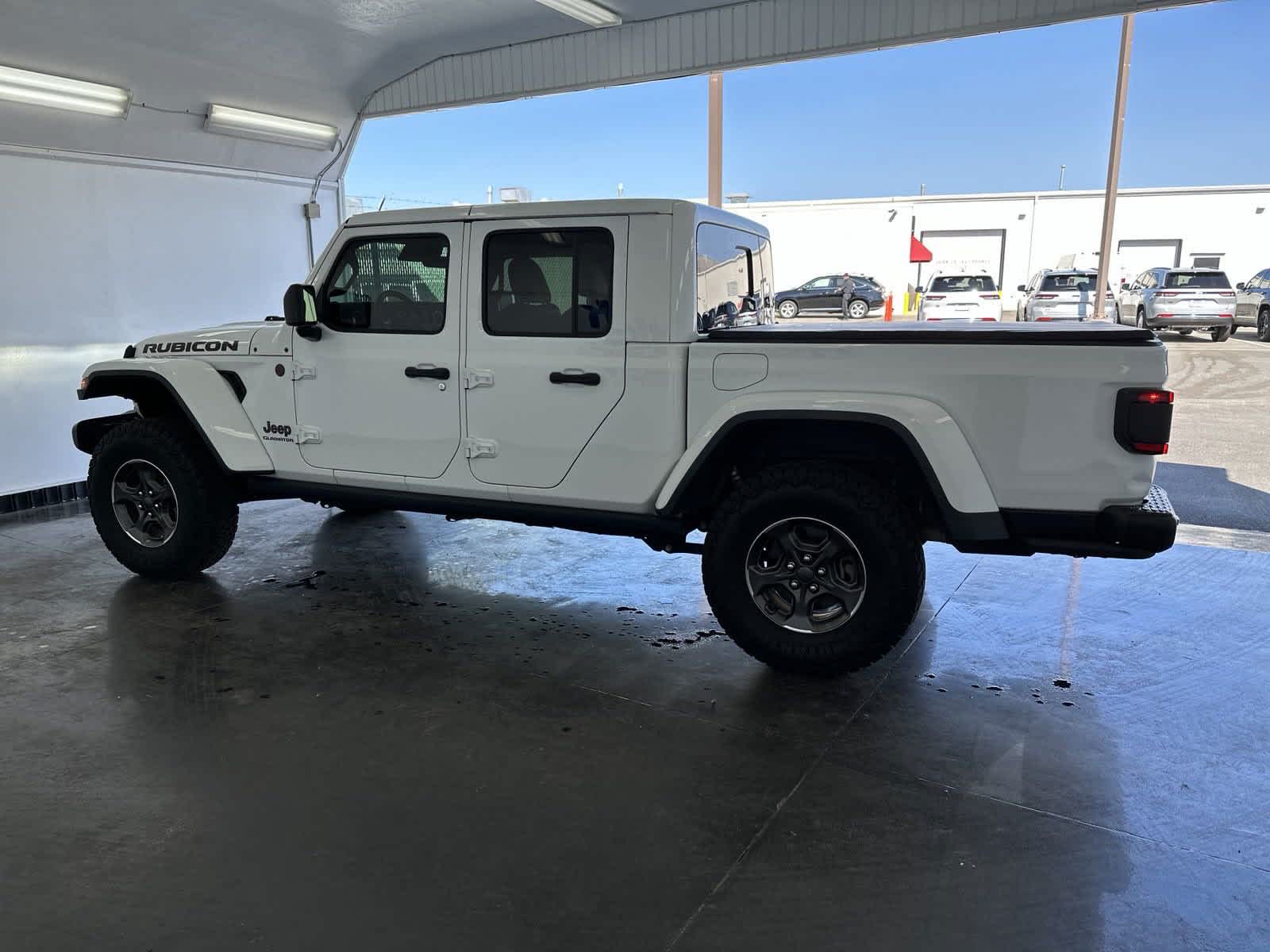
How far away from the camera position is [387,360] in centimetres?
417

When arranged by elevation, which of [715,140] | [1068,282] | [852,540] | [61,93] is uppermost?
[715,140]

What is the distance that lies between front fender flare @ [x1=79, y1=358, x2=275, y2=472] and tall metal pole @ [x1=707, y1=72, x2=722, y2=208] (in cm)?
681

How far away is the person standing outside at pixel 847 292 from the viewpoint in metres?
23.7

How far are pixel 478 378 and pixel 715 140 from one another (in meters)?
7.53

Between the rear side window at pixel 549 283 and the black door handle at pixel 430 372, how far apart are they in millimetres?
283

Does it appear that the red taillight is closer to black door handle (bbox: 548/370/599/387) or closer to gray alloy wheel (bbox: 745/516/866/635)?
gray alloy wheel (bbox: 745/516/866/635)

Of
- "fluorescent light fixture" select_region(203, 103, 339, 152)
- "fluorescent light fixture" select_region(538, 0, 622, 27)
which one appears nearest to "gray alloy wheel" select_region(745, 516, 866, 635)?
"fluorescent light fixture" select_region(538, 0, 622, 27)

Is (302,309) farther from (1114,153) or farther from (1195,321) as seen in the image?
(1195,321)

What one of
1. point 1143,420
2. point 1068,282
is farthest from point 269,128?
point 1068,282

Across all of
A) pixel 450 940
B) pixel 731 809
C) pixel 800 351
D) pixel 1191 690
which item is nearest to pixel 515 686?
pixel 731 809

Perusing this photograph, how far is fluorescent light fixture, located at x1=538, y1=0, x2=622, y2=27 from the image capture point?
20.6ft

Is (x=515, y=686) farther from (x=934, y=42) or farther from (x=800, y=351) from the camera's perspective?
(x=934, y=42)

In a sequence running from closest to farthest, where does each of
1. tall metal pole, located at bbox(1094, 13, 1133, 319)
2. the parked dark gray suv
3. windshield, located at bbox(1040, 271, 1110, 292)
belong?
tall metal pole, located at bbox(1094, 13, 1133, 319) < windshield, located at bbox(1040, 271, 1110, 292) < the parked dark gray suv

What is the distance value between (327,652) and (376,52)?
5798mm
